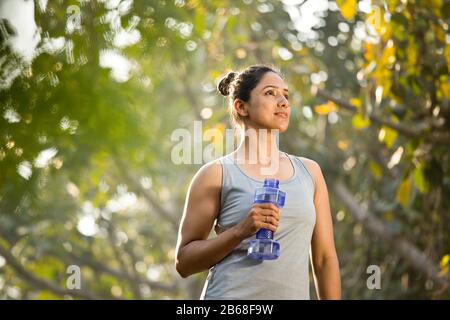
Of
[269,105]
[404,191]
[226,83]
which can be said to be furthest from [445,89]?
[269,105]

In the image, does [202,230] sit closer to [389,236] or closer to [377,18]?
[377,18]

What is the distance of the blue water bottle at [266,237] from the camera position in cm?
281

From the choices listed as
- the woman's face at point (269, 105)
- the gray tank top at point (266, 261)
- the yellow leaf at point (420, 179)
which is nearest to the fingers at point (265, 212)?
the gray tank top at point (266, 261)

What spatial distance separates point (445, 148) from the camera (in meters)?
6.64

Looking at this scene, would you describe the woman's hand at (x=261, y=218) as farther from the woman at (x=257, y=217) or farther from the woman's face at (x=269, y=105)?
the woman's face at (x=269, y=105)

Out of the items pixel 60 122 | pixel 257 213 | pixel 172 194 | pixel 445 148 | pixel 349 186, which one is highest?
pixel 172 194

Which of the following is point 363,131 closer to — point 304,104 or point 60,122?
point 304,104

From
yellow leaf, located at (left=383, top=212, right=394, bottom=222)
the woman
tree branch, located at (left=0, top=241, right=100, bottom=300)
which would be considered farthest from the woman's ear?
tree branch, located at (left=0, top=241, right=100, bottom=300)

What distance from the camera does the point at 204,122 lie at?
1098 centimetres

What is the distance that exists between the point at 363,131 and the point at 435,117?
351 cm

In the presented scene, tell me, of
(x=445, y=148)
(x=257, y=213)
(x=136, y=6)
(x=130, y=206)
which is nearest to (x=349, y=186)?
(x=445, y=148)

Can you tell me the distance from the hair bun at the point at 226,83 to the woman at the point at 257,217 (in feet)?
0.58

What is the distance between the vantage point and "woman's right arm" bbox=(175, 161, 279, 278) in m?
2.89

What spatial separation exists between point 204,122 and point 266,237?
821 cm
